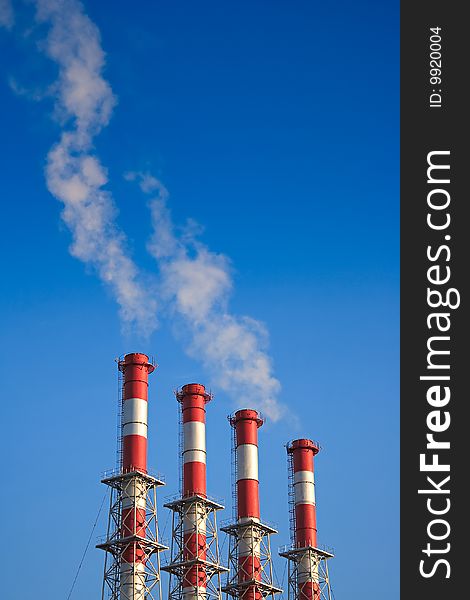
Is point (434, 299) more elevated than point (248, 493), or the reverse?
point (248, 493)

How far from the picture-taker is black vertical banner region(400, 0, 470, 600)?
26.9 m

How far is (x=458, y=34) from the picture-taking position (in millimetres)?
Result: 30562

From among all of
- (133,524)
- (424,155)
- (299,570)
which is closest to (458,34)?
(424,155)

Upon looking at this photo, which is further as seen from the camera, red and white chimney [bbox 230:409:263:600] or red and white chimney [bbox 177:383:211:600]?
red and white chimney [bbox 230:409:263:600]

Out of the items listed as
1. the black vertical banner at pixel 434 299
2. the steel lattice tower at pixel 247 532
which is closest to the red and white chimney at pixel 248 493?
the steel lattice tower at pixel 247 532

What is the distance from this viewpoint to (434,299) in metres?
28.2

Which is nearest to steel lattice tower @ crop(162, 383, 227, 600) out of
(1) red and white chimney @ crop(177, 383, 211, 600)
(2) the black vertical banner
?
(1) red and white chimney @ crop(177, 383, 211, 600)

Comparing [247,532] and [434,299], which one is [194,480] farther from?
[434,299]

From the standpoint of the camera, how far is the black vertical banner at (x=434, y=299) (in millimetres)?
26938

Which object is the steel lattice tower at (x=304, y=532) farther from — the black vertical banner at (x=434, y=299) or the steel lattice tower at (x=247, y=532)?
Answer: the black vertical banner at (x=434, y=299)

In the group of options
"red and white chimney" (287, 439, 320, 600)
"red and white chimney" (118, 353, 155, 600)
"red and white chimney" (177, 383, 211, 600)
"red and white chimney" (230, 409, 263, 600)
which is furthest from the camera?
"red and white chimney" (287, 439, 320, 600)

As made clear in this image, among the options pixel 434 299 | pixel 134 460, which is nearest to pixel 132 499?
pixel 134 460

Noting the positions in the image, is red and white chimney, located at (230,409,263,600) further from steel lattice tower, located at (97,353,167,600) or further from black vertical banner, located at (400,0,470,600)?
black vertical banner, located at (400,0,470,600)

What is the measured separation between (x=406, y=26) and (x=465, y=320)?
866 cm
